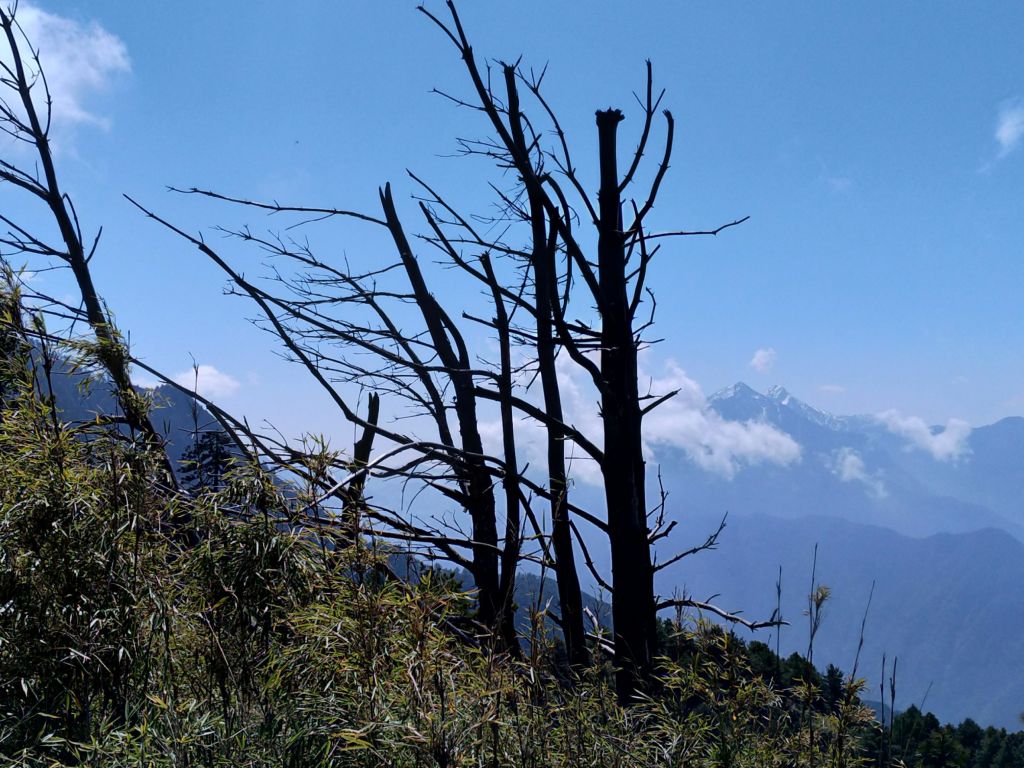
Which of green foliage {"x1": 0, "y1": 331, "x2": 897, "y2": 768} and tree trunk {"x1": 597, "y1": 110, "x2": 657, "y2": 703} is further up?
tree trunk {"x1": 597, "y1": 110, "x2": 657, "y2": 703}

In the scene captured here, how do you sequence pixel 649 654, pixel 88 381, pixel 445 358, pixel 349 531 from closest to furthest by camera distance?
pixel 349 531
pixel 88 381
pixel 649 654
pixel 445 358

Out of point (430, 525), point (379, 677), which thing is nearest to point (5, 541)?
point (379, 677)

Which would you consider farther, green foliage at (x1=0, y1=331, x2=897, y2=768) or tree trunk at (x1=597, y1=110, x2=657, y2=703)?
tree trunk at (x1=597, y1=110, x2=657, y2=703)

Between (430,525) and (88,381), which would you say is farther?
(430,525)

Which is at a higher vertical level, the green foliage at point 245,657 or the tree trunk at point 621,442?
the tree trunk at point 621,442

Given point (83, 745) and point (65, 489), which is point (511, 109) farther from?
point (83, 745)

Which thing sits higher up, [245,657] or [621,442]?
[621,442]

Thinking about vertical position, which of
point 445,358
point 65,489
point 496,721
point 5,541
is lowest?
point 496,721

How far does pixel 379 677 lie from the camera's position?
2205 mm

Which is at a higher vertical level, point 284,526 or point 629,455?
point 629,455

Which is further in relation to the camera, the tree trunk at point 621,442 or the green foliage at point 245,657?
the tree trunk at point 621,442

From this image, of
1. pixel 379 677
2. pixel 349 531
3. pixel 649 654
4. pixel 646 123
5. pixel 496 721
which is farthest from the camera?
pixel 646 123

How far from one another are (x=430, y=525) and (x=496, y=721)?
84.3 inches

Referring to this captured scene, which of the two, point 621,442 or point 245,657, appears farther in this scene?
point 621,442
